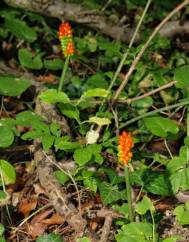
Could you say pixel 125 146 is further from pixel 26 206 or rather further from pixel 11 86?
pixel 11 86

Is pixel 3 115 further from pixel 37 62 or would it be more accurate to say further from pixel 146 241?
pixel 146 241

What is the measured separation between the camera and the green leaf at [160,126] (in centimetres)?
202

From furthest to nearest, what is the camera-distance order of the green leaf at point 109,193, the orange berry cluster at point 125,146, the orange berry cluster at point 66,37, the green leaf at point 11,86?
1. the green leaf at point 11,86
2. the orange berry cluster at point 66,37
3. the green leaf at point 109,193
4. the orange berry cluster at point 125,146

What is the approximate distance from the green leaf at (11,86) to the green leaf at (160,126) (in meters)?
0.61

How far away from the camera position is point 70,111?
2.03m

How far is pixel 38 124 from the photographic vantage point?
6.54ft

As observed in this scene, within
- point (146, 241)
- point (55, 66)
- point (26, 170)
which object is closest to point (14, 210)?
point (26, 170)

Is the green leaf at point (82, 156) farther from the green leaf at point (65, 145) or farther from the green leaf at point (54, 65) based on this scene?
the green leaf at point (54, 65)

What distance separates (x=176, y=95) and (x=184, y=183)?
818mm

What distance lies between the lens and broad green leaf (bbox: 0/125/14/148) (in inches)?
76.6

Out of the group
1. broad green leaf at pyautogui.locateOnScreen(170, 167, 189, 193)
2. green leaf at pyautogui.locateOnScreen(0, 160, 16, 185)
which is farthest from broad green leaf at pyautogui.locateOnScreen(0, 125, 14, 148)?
broad green leaf at pyautogui.locateOnScreen(170, 167, 189, 193)

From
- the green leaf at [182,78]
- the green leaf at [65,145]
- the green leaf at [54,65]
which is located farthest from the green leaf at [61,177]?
the green leaf at [54,65]

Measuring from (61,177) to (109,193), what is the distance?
23 cm

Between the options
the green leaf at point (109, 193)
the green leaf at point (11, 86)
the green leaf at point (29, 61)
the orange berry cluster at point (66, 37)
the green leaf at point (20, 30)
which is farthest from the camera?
the green leaf at point (20, 30)
